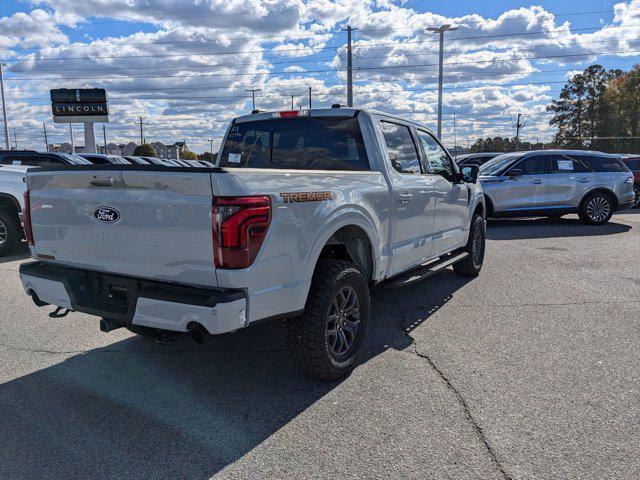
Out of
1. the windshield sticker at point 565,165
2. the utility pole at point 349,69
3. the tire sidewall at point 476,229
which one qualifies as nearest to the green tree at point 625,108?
the utility pole at point 349,69

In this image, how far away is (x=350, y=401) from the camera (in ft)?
11.2

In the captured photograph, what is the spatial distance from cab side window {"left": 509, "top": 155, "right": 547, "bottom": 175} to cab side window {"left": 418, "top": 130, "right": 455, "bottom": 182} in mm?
7020

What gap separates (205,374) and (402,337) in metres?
1.81

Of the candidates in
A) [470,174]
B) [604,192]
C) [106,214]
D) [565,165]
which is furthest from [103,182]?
[604,192]

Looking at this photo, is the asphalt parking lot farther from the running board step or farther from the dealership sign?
the dealership sign

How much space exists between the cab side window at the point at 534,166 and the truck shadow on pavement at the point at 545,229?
53.8 inches

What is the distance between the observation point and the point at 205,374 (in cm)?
387

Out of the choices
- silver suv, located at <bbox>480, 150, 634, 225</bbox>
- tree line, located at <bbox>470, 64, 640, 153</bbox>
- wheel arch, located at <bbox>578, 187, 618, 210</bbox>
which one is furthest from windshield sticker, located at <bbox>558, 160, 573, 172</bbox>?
tree line, located at <bbox>470, 64, 640, 153</bbox>

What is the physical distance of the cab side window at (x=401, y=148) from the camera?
4.72 metres

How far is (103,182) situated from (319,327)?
1.69m

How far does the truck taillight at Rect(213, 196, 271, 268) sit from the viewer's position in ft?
9.21

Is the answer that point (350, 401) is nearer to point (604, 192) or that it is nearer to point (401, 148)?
point (401, 148)

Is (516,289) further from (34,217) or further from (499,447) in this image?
(34,217)

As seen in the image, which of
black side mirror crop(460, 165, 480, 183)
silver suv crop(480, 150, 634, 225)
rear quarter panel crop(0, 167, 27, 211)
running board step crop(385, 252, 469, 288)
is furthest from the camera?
silver suv crop(480, 150, 634, 225)
